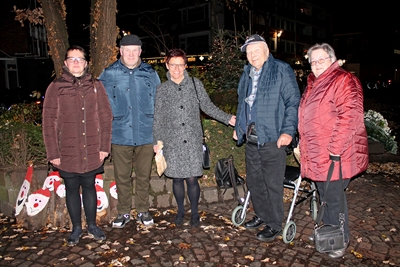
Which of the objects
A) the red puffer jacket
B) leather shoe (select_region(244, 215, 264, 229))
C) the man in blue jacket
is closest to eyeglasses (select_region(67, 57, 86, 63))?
the man in blue jacket

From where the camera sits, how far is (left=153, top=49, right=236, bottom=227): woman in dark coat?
418 centimetres

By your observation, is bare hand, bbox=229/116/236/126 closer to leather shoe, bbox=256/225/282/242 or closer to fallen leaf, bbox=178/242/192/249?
leather shoe, bbox=256/225/282/242

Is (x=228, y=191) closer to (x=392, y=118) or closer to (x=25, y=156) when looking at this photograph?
(x=25, y=156)

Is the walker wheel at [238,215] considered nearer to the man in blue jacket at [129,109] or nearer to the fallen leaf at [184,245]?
the fallen leaf at [184,245]

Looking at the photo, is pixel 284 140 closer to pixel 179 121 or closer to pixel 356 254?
pixel 179 121

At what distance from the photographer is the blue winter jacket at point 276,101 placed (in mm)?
3711

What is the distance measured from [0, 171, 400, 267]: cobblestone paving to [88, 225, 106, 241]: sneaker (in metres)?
0.07

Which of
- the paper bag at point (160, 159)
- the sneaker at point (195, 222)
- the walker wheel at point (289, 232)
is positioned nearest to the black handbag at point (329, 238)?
the walker wheel at point (289, 232)

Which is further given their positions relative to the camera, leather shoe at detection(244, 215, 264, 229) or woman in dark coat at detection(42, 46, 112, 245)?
leather shoe at detection(244, 215, 264, 229)

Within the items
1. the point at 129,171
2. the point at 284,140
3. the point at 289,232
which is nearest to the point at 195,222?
the point at 129,171

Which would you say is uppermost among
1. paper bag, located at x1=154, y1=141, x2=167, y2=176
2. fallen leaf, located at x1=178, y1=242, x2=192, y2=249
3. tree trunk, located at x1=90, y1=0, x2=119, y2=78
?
tree trunk, located at x1=90, y1=0, x2=119, y2=78

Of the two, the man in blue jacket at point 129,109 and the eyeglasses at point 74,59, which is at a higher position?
the eyeglasses at point 74,59

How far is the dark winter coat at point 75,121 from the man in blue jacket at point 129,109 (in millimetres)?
235

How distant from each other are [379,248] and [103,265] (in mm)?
3108
